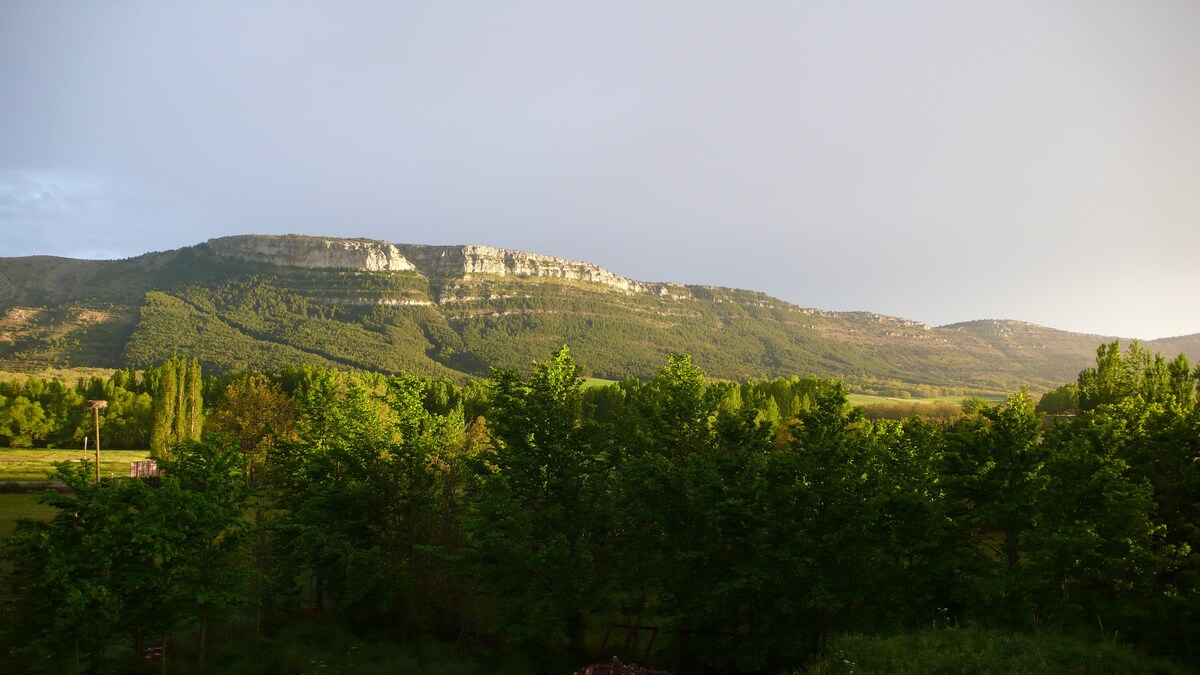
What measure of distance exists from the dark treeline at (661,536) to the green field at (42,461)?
36.2 meters

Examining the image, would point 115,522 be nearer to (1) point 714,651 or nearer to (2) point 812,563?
(1) point 714,651

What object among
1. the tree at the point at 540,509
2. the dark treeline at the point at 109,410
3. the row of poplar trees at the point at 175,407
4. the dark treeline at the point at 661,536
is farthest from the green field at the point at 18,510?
the tree at the point at 540,509

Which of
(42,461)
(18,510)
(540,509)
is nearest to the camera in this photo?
(540,509)

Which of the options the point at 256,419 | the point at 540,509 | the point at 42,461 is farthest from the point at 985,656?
the point at 42,461

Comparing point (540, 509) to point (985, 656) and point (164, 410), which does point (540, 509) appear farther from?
point (164, 410)

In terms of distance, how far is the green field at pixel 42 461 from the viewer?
5919 centimetres

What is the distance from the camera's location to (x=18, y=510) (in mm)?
43688

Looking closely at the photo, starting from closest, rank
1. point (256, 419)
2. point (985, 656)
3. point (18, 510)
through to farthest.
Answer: point (985, 656) → point (18, 510) → point (256, 419)

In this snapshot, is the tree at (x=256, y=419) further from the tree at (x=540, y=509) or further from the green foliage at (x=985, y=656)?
the green foliage at (x=985, y=656)

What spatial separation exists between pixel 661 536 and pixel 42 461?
256 ft

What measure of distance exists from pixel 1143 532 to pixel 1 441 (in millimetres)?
120812

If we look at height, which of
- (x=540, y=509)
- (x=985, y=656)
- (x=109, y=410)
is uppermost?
(x=540, y=509)

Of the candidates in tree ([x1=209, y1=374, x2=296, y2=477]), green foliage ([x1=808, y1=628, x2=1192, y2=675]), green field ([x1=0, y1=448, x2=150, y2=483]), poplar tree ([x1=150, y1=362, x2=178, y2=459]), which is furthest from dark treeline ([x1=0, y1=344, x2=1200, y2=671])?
poplar tree ([x1=150, y1=362, x2=178, y2=459])

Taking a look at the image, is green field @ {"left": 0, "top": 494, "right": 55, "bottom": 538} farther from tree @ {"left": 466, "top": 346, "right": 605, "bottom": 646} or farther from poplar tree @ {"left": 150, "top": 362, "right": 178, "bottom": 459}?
tree @ {"left": 466, "top": 346, "right": 605, "bottom": 646}
